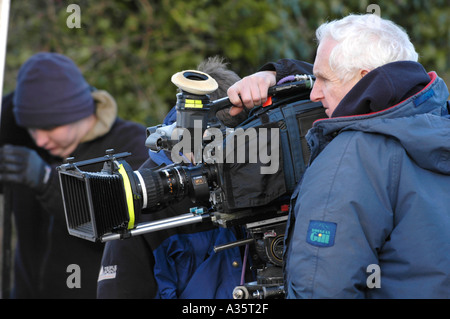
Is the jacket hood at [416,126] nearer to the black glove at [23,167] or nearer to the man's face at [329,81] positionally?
the man's face at [329,81]

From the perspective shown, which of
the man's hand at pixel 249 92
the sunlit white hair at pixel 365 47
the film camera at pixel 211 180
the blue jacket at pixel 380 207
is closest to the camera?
the blue jacket at pixel 380 207

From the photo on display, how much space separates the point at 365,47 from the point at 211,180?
2.03 ft

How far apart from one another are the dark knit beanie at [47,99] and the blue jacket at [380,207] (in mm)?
1871

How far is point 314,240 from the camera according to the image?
4.47 ft

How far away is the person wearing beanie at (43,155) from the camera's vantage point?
2918mm

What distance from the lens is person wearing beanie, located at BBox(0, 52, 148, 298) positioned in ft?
9.57

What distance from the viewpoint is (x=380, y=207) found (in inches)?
53.0

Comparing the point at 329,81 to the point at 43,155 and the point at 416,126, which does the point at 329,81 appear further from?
the point at 43,155

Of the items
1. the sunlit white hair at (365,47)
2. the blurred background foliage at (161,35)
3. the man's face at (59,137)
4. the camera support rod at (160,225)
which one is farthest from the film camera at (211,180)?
the blurred background foliage at (161,35)

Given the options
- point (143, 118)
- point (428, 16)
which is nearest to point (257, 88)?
point (143, 118)

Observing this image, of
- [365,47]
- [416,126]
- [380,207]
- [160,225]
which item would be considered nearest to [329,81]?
[365,47]

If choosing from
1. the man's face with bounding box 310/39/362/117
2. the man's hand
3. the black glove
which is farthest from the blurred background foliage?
the man's face with bounding box 310/39/362/117

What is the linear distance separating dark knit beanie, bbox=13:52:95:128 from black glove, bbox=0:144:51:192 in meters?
0.14

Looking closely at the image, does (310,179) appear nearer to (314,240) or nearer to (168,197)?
(314,240)
